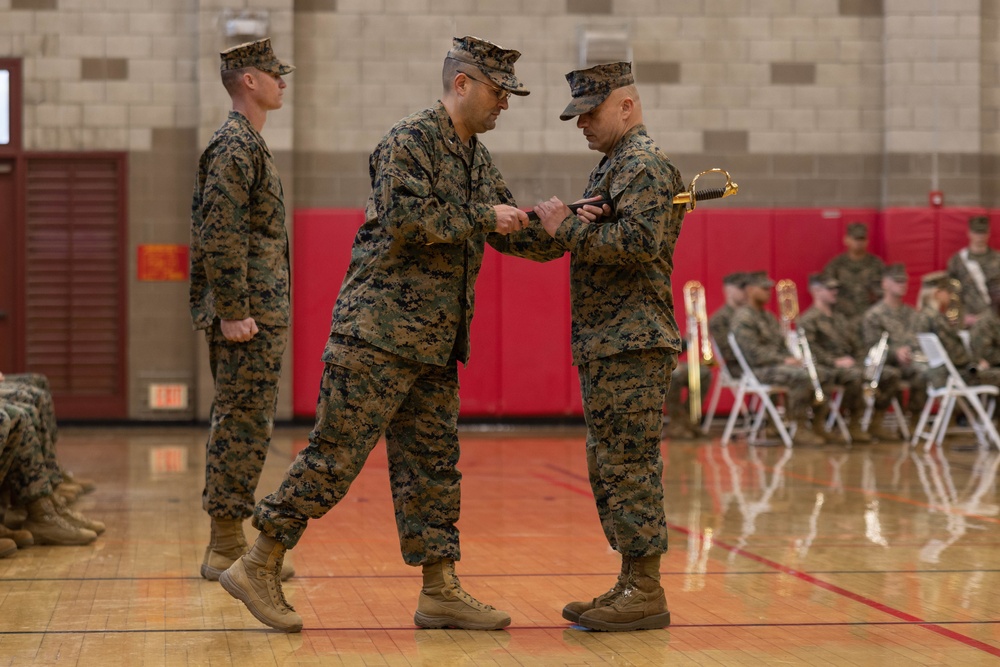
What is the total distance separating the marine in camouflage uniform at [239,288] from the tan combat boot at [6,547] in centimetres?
98

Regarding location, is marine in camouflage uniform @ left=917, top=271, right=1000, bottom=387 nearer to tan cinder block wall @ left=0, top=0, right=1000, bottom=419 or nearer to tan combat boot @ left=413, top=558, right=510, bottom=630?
tan cinder block wall @ left=0, top=0, right=1000, bottom=419

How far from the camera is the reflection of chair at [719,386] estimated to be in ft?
39.7

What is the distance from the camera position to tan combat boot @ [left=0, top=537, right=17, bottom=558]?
5.42m

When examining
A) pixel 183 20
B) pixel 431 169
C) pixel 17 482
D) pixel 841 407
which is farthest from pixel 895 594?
pixel 183 20

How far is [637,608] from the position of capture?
13.8 ft

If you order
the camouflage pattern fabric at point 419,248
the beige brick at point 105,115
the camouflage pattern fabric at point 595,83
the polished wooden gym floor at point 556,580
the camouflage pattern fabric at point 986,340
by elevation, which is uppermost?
the beige brick at point 105,115

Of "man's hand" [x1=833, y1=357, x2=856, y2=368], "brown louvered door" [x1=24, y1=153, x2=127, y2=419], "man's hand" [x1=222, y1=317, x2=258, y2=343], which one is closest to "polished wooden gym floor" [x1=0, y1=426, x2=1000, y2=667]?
"man's hand" [x1=222, y1=317, x2=258, y2=343]

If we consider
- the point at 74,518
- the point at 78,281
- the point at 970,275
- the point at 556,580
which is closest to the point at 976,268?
the point at 970,275

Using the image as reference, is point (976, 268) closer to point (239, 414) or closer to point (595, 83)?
point (595, 83)

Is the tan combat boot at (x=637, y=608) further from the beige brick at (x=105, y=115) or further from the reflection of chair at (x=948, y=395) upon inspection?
the beige brick at (x=105, y=115)

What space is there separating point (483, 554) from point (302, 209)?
825 centimetres

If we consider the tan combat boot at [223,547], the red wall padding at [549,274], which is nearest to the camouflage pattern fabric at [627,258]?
the tan combat boot at [223,547]

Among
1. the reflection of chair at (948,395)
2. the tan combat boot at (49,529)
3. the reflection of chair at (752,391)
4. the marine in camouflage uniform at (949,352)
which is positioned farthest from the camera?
the reflection of chair at (752,391)

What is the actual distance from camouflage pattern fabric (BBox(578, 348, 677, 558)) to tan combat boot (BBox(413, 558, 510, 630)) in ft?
1.51
